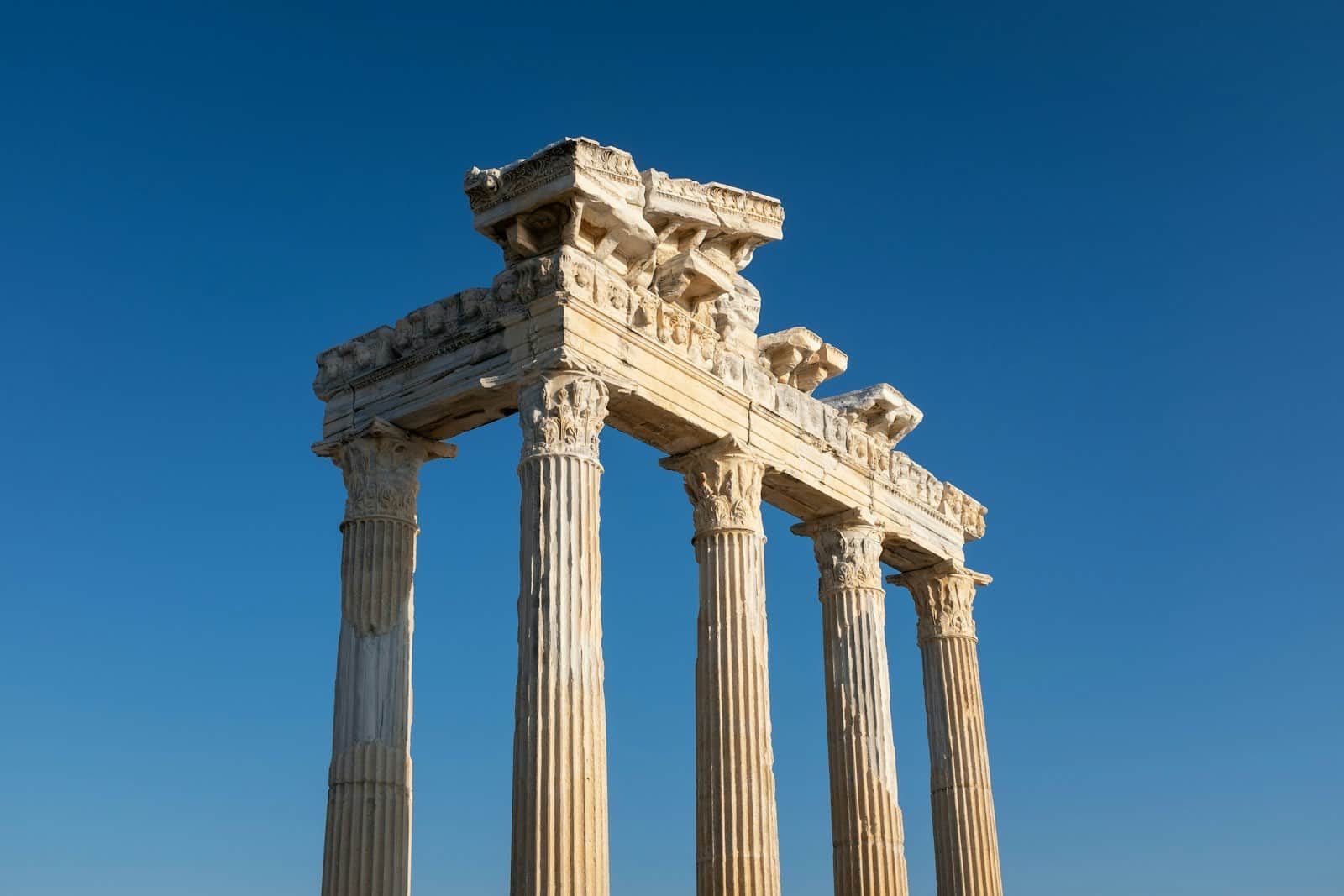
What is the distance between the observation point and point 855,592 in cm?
3384

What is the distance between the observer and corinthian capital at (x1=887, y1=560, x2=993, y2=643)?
38062 mm

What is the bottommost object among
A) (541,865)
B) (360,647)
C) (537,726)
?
(541,865)

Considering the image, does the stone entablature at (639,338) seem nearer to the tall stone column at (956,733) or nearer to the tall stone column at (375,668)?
the tall stone column at (375,668)

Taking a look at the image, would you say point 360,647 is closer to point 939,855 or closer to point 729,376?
point 729,376

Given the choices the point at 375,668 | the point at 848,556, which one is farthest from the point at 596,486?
the point at 848,556

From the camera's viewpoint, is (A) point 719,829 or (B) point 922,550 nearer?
(A) point 719,829

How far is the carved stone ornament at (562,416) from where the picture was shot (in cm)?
2645

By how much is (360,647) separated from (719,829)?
6.91 m

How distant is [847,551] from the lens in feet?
112

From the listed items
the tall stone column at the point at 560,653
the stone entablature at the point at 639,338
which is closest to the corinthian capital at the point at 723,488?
the stone entablature at the point at 639,338

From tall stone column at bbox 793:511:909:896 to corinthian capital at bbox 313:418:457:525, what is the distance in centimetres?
904

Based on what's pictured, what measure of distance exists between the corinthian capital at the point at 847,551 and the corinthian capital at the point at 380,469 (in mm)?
9044

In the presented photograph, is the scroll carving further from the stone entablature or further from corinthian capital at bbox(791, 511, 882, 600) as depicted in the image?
the stone entablature

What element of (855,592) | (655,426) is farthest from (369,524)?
(855,592)
